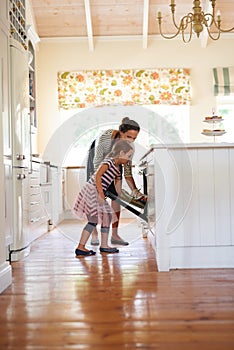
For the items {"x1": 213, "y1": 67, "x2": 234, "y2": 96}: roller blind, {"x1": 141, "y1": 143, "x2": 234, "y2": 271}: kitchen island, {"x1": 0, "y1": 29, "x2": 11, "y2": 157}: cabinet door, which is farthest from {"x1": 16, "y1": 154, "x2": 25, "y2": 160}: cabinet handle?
{"x1": 213, "y1": 67, "x2": 234, "y2": 96}: roller blind

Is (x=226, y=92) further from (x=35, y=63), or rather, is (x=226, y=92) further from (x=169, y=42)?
(x=35, y=63)

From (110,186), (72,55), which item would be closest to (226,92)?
(72,55)

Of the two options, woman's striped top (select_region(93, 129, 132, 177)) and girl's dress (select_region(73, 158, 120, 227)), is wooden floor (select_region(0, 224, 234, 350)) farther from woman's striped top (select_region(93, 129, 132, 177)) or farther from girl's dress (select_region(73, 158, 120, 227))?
woman's striped top (select_region(93, 129, 132, 177))

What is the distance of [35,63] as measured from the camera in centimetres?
544

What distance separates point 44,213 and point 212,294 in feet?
8.76

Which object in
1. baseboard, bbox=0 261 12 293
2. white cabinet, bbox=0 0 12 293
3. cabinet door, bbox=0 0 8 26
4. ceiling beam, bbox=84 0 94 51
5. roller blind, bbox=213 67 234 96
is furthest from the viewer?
roller blind, bbox=213 67 234 96

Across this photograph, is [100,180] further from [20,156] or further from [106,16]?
[106,16]

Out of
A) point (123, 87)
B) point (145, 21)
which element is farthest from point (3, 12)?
point (123, 87)

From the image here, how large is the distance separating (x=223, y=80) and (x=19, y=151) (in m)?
3.41

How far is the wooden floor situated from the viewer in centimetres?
136

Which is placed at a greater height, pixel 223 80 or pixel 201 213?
pixel 223 80

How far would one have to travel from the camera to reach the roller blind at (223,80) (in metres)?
5.46

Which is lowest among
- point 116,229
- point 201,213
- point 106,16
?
point 116,229

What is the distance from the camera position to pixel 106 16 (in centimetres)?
531
